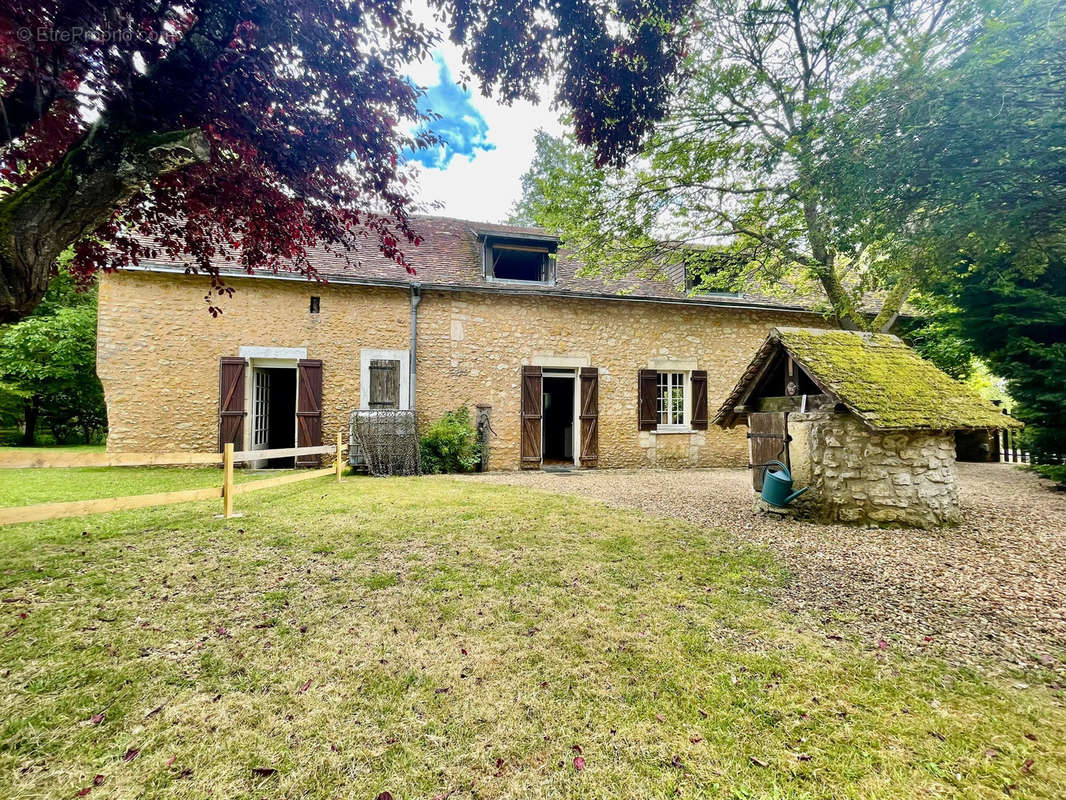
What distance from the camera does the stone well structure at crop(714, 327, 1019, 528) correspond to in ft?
15.2

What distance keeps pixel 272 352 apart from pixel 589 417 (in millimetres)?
6955

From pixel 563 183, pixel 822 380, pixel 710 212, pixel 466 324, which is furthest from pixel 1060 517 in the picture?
pixel 466 324

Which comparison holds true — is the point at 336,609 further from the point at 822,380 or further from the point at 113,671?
the point at 822,380

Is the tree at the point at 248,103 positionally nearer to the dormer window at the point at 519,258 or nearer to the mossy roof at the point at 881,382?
the mossy roof at the point at 881,382

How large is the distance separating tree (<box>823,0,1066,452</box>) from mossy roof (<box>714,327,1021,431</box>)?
1278 mm

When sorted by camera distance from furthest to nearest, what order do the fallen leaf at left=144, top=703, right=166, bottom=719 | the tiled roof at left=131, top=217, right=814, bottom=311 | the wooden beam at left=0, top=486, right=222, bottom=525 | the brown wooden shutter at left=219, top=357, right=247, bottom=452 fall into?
the tiled roof at left=131, top=217, right=814, bottom=311, the brown wooden shutter at left=219, top=357, right=247, bottom=452, the wooden beam at left=0, top=486, right=222, bottom=525, the fallen leaf at left=144, top=703, right=166, bottom=719

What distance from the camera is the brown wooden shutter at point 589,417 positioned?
10000mm

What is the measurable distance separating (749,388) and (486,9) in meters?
5.07

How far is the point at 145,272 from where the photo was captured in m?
8.11

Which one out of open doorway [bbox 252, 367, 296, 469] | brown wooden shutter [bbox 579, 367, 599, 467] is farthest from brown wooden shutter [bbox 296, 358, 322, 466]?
brown wooden shutter [bbox 579, 367, 599, 467]

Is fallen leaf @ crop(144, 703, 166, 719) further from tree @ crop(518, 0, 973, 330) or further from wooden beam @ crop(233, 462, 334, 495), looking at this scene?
tree @ crop(518, 0, 973, 330)

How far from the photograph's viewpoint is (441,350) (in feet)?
30.9

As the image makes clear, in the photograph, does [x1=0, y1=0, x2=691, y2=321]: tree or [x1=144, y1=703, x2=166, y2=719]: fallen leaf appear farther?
[x1=0, y1=0, x2=691, y2=321]: tree

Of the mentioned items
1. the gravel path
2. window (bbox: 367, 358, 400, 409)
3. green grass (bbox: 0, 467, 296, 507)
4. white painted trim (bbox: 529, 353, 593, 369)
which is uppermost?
white painted trim (bbox: 529, 353, 593, 369)
